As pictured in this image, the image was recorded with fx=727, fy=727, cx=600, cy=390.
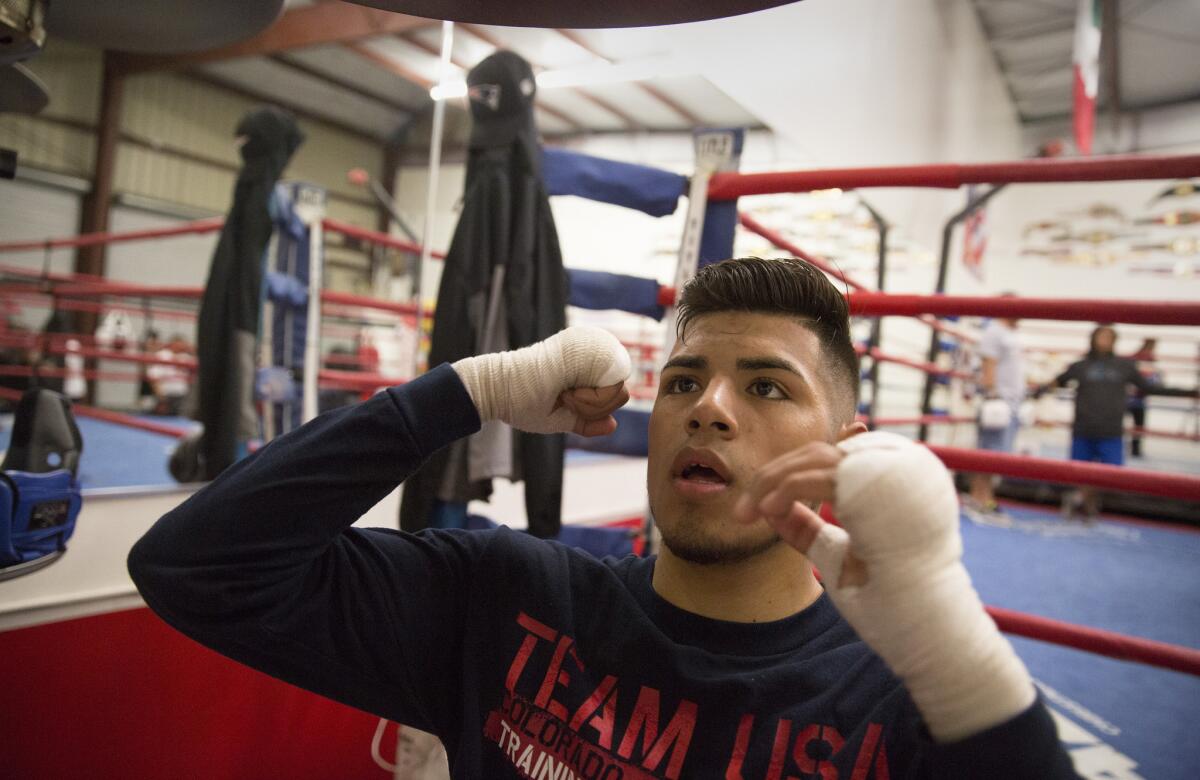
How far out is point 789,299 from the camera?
3.05 ft

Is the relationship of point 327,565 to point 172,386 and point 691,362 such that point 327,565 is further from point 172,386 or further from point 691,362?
point 172,386

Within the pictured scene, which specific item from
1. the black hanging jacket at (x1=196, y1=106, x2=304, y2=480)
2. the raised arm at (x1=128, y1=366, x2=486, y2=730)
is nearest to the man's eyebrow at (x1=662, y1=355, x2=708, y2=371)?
the raised arm at (x1=128, y1=366, x2=486, y2=730)

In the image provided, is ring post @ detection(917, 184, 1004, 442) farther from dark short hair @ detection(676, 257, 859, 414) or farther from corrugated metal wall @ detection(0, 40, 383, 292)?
corrugated metal wall @ detection(0, 40, 383, 292)

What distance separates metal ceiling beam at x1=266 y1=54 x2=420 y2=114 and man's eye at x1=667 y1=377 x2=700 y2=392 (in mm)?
10907

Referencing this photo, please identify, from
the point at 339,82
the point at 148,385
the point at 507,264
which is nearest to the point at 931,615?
the point at 507,264

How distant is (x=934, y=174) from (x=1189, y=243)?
10127 millimetres

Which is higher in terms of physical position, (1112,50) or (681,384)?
(1112,50)

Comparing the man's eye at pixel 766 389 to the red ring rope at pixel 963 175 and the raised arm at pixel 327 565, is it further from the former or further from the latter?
the red ring rope at pixel 963 175

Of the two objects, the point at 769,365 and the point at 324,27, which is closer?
the point at 769,365

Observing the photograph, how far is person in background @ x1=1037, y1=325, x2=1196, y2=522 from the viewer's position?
5.20 metres

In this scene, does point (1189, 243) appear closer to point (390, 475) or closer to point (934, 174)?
point (934, 174)

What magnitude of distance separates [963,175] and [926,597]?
1.09 metres

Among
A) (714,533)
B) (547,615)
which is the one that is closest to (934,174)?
(714,533)

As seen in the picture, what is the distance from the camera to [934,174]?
1.39 m
